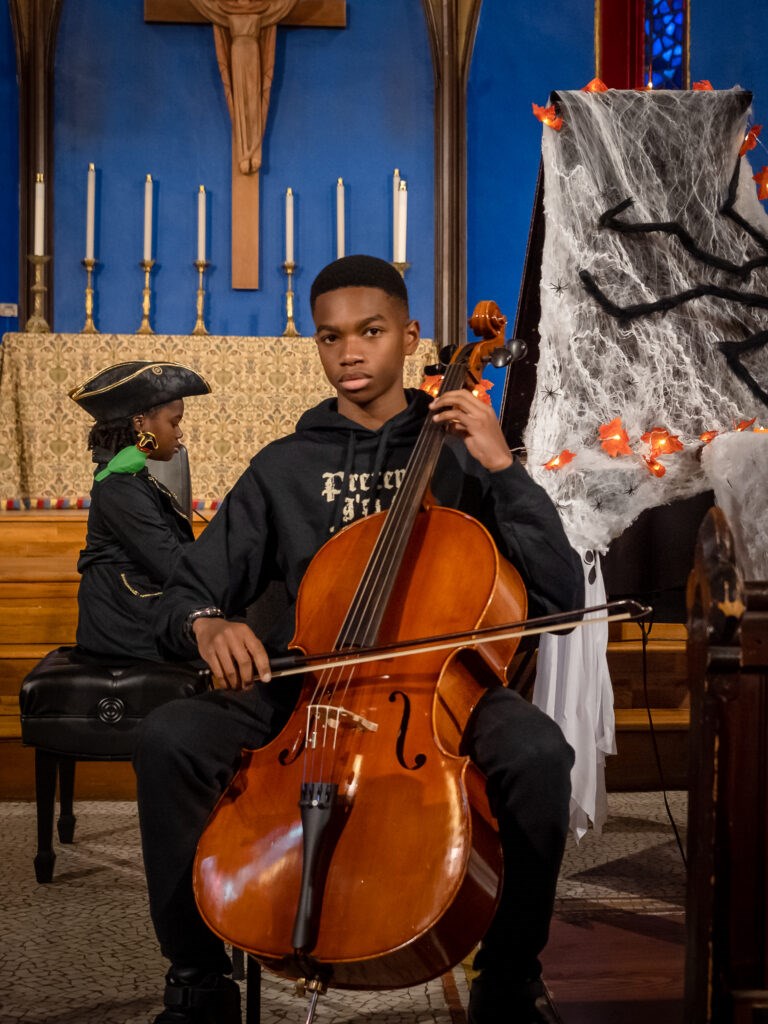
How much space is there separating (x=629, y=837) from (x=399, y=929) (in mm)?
1832

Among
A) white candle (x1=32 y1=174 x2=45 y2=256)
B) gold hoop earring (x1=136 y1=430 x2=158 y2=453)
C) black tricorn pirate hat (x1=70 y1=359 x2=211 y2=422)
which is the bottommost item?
gold hoop earring (x1=136 y1=430 x2=158 y2=453)

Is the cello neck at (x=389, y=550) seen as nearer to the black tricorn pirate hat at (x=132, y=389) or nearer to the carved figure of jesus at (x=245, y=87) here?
the black tricorn pirate hat at (x=132, y=389)

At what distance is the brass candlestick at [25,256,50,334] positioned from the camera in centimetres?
491

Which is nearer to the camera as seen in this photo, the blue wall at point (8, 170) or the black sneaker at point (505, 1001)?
the black sneaker at point (505, 1001)

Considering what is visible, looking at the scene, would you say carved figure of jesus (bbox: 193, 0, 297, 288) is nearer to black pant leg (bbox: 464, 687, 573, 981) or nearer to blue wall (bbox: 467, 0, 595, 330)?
blue wall (bbox: 467, 0, 595, 330)

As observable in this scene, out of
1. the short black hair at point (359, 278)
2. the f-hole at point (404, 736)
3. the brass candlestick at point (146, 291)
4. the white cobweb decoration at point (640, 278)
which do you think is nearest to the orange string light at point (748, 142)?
the white cobweb decoration at point (640, 278)

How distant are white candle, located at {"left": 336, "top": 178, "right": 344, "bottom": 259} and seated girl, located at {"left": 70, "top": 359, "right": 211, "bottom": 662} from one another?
267 cm

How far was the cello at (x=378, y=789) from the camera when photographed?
1.28 metres

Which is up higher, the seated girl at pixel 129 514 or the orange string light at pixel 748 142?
the orange string light at pixel 748 142

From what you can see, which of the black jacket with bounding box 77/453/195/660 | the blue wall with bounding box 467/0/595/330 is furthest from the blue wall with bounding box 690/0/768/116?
the black jacket with bounding box 77/453/195/660

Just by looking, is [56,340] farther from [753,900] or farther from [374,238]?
[753,900]

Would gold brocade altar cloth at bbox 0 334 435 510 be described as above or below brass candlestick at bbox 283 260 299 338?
below

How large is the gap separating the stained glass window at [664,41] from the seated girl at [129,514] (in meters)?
3.85

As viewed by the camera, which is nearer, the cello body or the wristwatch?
the cello body
